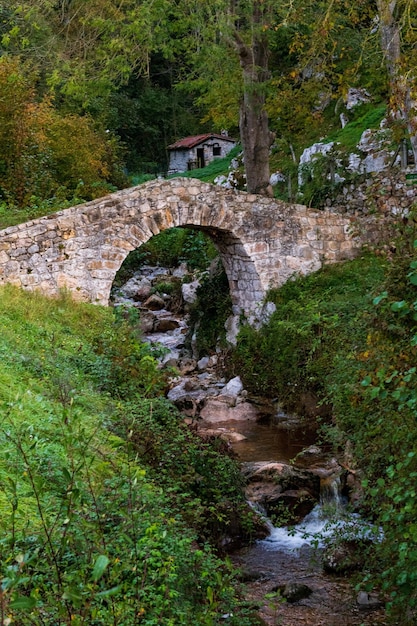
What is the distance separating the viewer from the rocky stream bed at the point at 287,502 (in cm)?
638

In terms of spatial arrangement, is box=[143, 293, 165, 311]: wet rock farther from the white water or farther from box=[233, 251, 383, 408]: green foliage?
the white water

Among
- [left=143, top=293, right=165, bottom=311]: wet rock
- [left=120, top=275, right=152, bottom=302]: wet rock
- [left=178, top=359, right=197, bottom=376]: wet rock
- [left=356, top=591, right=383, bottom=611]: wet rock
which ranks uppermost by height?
[left=120, top=275, right=152, bottom=302]: wet rock

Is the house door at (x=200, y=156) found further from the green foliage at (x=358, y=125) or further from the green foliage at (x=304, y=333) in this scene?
the green foliage at (x=304, y=333)

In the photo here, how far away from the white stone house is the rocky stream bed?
70.4 feet

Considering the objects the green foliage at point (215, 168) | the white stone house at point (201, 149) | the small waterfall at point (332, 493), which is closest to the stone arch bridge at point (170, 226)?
the small waterfall at point (332, 493)

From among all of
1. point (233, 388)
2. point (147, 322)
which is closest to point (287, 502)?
point (233, 388)

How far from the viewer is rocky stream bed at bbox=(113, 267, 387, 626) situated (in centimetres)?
638

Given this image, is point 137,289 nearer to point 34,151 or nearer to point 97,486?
point 34,151

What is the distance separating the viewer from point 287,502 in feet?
27.9

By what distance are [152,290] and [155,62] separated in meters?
21.2

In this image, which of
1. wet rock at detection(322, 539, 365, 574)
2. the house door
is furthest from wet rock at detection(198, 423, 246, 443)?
the house door

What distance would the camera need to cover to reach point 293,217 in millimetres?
13836

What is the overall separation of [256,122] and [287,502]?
9039 mm

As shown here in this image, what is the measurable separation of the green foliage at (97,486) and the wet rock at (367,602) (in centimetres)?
138
